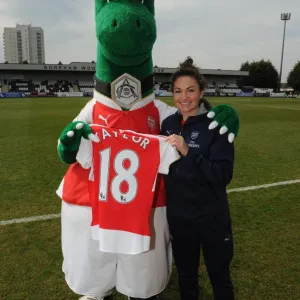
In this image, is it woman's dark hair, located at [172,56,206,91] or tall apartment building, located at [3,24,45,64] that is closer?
woman's dark hair, located at [172,56,206,91]

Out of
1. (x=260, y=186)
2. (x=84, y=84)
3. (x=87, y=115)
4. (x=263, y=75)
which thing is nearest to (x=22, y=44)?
(x=84, y=84)

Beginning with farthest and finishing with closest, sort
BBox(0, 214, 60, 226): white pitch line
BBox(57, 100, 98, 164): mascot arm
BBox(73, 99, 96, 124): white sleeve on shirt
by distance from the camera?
BBox(0, 214, 60, 226): white pitch line, BBox(73, 99, 96, 124): white sleeve on shirt, BBox(57, 100, 98, 164): mascot arm

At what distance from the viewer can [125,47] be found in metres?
2.03

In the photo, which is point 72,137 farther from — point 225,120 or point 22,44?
point 22,44

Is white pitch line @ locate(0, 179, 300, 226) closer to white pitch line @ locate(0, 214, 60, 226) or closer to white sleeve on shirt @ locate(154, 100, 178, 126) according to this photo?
white pitch line @ locate(0, 214, 60, 226)

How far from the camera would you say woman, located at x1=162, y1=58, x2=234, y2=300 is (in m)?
2.03


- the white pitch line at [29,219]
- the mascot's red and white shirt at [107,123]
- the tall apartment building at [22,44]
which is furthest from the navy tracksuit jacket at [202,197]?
the tall apartment building at [22,44]

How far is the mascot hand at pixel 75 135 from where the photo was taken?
80.8 inches

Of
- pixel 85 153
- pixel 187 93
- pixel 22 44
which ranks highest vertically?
pixel 22 44

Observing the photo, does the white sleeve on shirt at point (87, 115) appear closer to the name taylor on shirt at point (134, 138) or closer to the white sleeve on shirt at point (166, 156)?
the name taylor on shirt at point (134, 138)

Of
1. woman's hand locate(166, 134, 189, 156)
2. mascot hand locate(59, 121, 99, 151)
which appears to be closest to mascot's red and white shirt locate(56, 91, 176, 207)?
mascot hand locate(59, 121, 99, 151)

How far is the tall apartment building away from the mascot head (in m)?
104

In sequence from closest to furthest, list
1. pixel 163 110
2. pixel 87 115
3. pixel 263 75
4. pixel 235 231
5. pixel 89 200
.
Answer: pixel 89 200
pixel 87 115
pixel 163 110
pixel 235 231
pixel 263 75

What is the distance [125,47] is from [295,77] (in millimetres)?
62709
